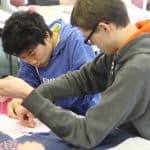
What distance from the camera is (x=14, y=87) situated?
1183 mm

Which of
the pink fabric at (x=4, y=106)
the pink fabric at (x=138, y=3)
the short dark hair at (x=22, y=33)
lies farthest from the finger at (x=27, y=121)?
the pink fabric at (x=138, y=3)

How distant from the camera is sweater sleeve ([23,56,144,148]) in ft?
3.39

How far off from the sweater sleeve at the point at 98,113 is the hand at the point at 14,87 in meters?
0.04

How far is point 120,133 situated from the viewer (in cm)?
119

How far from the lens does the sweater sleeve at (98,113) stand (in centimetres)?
103

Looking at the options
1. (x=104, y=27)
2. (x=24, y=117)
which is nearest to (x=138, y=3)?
(x=24, y=117)

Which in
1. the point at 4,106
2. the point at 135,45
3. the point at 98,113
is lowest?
the point at 4,106

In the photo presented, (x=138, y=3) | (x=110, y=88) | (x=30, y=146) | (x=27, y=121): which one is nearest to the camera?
(x=110, y=88)

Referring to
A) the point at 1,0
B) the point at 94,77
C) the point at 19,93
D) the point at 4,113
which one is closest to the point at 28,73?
the point at 4,113

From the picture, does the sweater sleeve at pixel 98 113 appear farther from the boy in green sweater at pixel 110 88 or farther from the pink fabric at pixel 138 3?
the pink fabric at pixel 138 3

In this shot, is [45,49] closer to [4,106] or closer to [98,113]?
[4,106]

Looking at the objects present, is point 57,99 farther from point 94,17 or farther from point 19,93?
point 94,17

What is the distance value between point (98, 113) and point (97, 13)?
0.29 m

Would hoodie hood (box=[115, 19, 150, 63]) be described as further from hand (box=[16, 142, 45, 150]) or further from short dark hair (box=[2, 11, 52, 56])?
short dark hair (box=[2, 11, 52, 56])
